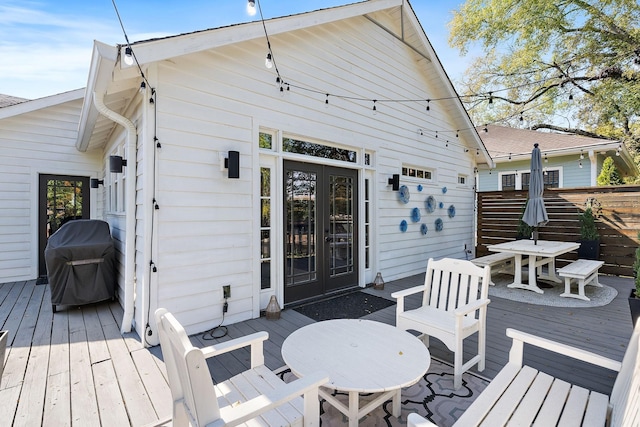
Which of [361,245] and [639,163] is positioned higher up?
[639,163]

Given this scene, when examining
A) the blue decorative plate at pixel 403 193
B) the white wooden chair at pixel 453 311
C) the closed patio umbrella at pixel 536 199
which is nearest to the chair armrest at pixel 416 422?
the white wooden chair at pixel 453 311

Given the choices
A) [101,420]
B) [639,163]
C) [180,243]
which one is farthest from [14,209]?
[639,163]

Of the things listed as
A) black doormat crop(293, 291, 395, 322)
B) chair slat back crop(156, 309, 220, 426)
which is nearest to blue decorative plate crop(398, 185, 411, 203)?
black doormat crop(293, 291, 395, 322)

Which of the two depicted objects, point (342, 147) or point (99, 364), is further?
point (342, 147)

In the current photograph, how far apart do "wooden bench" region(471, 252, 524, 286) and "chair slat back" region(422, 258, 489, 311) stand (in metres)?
2.59

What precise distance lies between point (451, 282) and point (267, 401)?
7.68 feet

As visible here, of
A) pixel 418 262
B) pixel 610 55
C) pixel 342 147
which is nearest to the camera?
pixel 342 147

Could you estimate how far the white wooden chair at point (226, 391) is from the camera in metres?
1.22

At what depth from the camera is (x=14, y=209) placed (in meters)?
5.73

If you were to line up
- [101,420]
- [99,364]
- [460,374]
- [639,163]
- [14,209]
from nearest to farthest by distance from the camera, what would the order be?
[101,420]
[460,374]
[99,364]
[14,209]
[639,163]

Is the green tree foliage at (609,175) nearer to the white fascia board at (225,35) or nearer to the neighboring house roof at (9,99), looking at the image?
the white fascia board at (225,35)

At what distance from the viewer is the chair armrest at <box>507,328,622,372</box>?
5.59ft

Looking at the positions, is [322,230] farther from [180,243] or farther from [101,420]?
[101,420]

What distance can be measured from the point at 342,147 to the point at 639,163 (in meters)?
15.4
